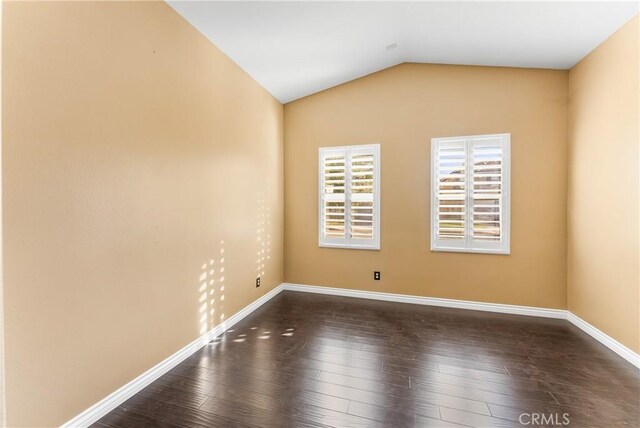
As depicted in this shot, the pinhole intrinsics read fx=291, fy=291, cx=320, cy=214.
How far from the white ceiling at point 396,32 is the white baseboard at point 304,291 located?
2785mm

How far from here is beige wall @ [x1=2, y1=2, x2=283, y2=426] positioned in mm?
1435

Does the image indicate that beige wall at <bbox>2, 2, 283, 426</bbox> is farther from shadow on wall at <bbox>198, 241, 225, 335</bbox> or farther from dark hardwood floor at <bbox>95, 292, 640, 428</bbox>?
dark hardwood floor at <bbox>95, 292, 640, 428</bbox>

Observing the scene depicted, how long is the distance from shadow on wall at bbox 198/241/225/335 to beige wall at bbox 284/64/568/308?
1595mm

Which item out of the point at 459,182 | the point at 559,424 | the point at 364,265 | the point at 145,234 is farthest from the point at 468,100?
the point at 145,234

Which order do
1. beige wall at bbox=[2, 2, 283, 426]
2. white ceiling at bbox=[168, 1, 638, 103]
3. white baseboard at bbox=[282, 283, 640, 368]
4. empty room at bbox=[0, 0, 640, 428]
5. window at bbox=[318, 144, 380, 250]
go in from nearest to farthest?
beige wall at bbox=[2, 2, 283, 426]
empty room at bbox=[0, 0, 640, 428]
white ceiling at bbox=[168, 1, 638, 103]
white baseboard at bbox=[282, 283, 640, 368]
window at bbox=[318, 144, 380, 250]

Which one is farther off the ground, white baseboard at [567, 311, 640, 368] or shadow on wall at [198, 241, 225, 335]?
shadow on wall at [198, 241, 225, 335]

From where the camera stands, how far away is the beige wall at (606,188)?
241cm

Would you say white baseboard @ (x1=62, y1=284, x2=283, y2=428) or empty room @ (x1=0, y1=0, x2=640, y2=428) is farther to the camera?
white baseboard @ (x1=62, y1=284, x2=283, y2=428)

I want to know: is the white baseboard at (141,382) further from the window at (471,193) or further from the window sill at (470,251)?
the window at (471,193)

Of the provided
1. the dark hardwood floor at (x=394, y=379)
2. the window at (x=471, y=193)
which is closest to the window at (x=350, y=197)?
the window at (x=471, y=193)

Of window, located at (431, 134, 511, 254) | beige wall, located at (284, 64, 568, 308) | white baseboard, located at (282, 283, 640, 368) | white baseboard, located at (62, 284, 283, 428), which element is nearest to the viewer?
white baseboard, located at (62, 284, 283, 428)

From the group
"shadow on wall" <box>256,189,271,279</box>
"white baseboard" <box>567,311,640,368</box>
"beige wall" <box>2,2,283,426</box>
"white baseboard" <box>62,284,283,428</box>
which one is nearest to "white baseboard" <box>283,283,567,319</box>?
"white baseboard" <box>567,311,640,368</box>

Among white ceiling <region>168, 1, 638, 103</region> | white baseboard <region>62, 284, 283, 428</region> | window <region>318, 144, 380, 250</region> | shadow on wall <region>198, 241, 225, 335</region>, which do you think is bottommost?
white baseboard <region>62, 284, 283, 428</region>

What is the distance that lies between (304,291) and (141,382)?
8.27ft
